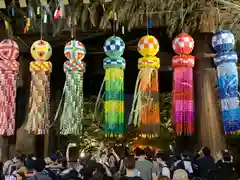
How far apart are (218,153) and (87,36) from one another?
2569 millimetres

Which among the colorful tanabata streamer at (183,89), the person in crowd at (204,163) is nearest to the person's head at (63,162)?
the colorful tanabata streamer at (183,89)

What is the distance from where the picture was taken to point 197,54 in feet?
18.0

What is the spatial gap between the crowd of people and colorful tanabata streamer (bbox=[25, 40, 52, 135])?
1.39 ft

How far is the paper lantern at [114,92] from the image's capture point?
15.7 feet

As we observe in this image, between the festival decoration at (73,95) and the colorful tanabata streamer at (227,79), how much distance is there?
1.74 meters

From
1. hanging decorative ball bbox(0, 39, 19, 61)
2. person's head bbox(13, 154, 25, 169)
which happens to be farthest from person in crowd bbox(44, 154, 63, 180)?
hanging decorative ball bbox(0, 39, 19, 61)

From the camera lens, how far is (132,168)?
407cm

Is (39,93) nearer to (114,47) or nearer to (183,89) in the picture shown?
(114,47)

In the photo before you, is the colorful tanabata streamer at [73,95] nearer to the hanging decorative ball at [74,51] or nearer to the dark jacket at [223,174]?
the hanging decorative ball at [74,51]

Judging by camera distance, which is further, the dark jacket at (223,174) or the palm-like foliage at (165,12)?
the palm-like foliage at (165,12)

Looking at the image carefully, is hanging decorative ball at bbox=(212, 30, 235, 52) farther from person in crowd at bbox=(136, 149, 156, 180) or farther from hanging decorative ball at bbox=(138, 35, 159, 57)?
person in crowd at bbox=(136, 149, 156, 180)

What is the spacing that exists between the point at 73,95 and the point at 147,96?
0.93 metres

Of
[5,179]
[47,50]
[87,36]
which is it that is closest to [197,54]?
[87,36]

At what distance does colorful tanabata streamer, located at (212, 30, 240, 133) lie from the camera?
15.0ft
